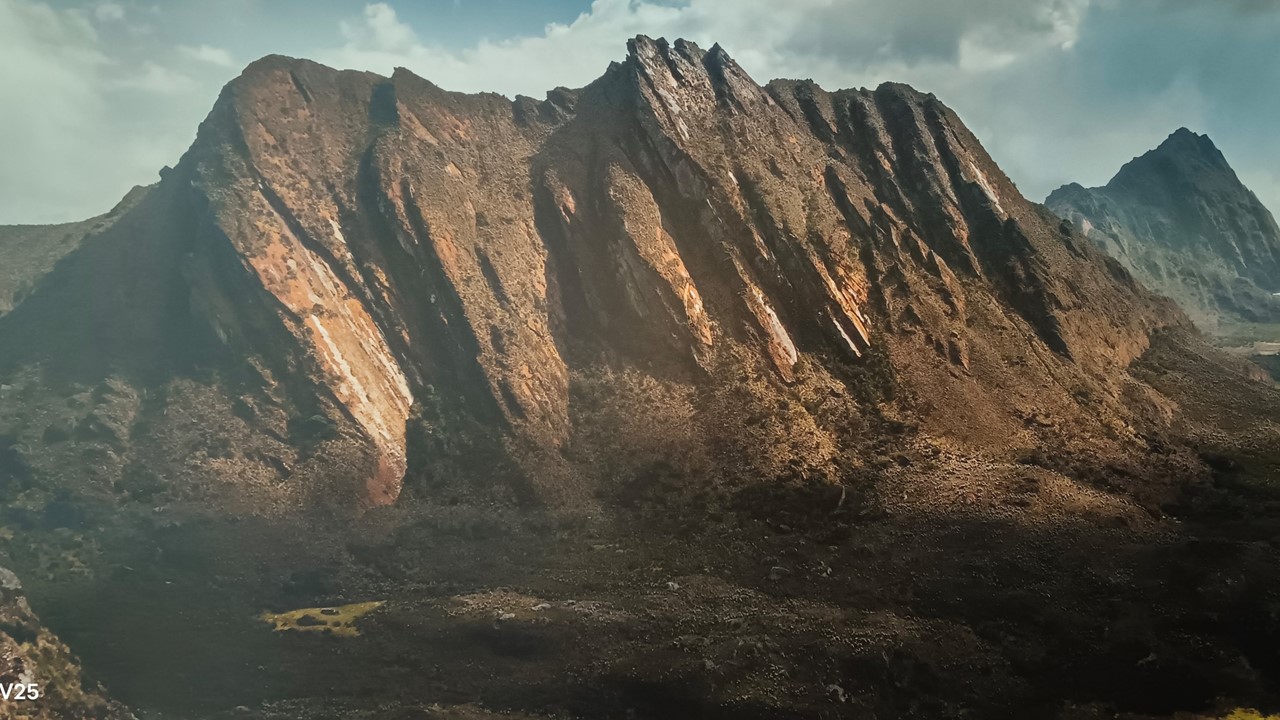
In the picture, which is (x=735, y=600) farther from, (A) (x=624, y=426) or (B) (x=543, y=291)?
(B) (x=543, y=291)

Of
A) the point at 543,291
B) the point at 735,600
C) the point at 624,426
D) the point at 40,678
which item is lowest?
the point at 40,678

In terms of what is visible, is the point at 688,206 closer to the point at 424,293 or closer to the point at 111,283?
the point at 424,293

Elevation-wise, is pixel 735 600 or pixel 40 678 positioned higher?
pixel 735 600

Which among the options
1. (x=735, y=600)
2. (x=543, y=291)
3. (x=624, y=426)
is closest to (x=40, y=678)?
(x=735, y=600)

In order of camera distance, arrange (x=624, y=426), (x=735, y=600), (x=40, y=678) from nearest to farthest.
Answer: (x=40, y=678)
(x=735, y=600)
(x=624, y=426)

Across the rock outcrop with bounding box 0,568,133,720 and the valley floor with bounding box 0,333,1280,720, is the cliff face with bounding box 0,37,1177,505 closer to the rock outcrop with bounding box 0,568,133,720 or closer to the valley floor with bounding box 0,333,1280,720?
the valley floor with bounding box 0,333,1280,720

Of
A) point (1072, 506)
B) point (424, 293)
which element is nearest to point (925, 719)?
point (1072, 506)
